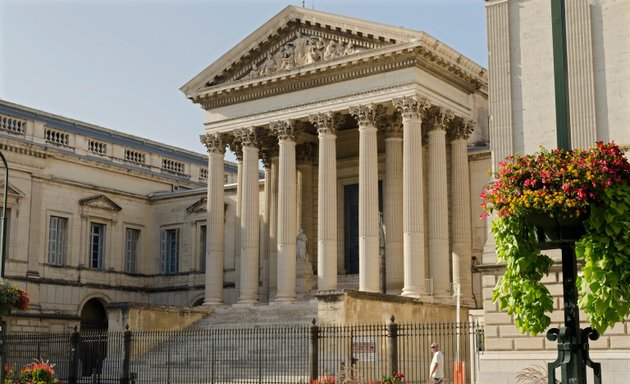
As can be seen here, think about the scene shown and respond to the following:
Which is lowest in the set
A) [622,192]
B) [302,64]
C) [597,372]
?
[597,372]

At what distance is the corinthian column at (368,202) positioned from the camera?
37312mm

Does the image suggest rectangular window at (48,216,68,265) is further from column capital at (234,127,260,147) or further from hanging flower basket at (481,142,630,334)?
hanging flower basket at (481,142,630,334)

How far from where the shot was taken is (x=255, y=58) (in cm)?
4269

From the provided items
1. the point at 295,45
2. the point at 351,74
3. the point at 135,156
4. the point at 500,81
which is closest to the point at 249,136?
the point at 295,45

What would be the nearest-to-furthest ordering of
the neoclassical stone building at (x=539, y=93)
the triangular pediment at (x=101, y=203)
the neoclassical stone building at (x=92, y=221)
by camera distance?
1. the neoclassical stone building at (x=539, y=93)
2. the neoclassical stone building at (x=92, y=221)
3. the triangular pediment at (x=101, y=203)

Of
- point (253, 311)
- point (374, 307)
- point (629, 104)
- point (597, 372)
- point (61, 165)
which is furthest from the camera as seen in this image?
point (61, 165)

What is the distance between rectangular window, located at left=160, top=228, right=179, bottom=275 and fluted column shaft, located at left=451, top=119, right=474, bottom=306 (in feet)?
60.5

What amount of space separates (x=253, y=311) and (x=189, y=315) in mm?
2787

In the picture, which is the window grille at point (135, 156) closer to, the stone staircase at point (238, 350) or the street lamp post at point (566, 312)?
the stone staircase at point (238, 350)

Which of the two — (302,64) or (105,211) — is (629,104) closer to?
(302,64)

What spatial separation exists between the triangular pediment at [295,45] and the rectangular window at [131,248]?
11.7 meters

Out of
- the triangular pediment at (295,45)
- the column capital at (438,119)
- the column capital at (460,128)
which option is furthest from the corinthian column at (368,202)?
the column capital at (460,128)

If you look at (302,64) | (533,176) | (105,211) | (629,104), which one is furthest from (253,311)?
(533,176)

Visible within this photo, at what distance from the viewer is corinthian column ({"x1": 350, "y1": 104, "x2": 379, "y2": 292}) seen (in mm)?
37312
